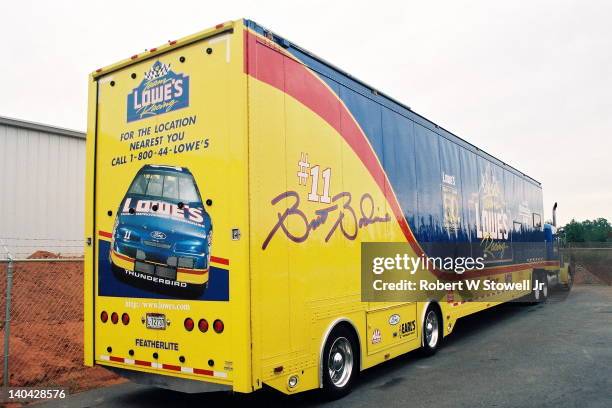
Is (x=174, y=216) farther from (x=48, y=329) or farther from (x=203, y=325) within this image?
(x=48, y=329)

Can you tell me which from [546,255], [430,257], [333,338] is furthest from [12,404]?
[546,255]

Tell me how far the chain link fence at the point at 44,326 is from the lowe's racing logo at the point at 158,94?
277 centimetres

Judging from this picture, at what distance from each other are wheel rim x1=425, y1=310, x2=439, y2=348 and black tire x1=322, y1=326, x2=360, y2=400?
250cm

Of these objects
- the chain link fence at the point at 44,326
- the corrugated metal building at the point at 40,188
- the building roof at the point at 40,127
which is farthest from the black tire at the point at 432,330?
the building roof at the point at 40,127

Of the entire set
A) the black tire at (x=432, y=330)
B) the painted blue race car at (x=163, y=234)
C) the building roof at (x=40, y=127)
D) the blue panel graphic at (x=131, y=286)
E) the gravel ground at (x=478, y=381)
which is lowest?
the gravel ground at (x=478, y=381)

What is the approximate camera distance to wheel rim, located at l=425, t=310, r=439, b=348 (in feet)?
28.0

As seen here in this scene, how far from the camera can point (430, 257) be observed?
8.71 m

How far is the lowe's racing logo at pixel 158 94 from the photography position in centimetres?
549

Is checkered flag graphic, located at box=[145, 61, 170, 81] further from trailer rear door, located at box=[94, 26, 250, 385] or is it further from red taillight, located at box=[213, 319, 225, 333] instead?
red taillight, located at box=[213, 319, 225, 333]

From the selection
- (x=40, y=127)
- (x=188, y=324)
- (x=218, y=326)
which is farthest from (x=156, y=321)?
(x=40, y=127)

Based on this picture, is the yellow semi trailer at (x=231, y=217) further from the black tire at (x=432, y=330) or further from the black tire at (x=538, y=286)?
the black tire at (x=538, y=286)

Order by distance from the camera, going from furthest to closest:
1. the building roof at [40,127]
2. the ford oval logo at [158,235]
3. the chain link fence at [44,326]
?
1. the building roof at [40,127]
2. the chain link fence at [44,326]
3. the ford oval logo at [158,235]
